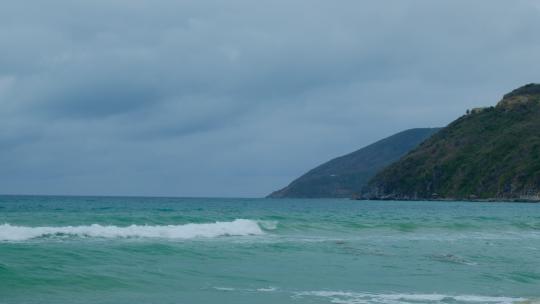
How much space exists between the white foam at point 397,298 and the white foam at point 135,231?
1597 centimetres

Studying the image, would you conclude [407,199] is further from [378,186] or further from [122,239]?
[122,239]

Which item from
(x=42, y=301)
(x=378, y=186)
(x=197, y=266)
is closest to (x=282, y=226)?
(x=197, y=266)

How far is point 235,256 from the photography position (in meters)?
24.4

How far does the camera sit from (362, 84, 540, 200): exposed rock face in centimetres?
15438

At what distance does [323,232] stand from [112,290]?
21082 millimetres

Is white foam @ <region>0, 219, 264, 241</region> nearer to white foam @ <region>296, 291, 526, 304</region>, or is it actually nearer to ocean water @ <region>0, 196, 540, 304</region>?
ocean water @ <region>0, 196, 540, 304</region>

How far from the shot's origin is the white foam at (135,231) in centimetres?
3001

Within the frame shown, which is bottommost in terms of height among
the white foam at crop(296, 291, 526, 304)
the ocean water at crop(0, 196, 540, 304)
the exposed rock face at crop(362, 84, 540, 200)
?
the white foam at crop(296, 291, 526, 304)

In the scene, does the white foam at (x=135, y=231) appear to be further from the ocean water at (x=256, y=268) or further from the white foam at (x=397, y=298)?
the white foam at (x=397, y=298)

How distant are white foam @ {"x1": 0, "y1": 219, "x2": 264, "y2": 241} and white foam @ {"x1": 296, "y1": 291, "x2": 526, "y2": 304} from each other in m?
16.0

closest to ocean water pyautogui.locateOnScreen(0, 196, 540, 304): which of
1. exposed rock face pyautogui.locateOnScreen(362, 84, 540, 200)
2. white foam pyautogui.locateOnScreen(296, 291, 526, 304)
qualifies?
white foam pyautogui.locateOnScreen(296, 291, 526, 304)

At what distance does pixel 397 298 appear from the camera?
55.5 ft

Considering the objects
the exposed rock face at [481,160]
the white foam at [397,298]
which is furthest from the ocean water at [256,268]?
the exposed rock face at [481,160]

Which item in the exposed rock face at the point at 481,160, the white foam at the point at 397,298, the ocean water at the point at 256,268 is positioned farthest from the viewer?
the exposed rock face at the point at 481,160
